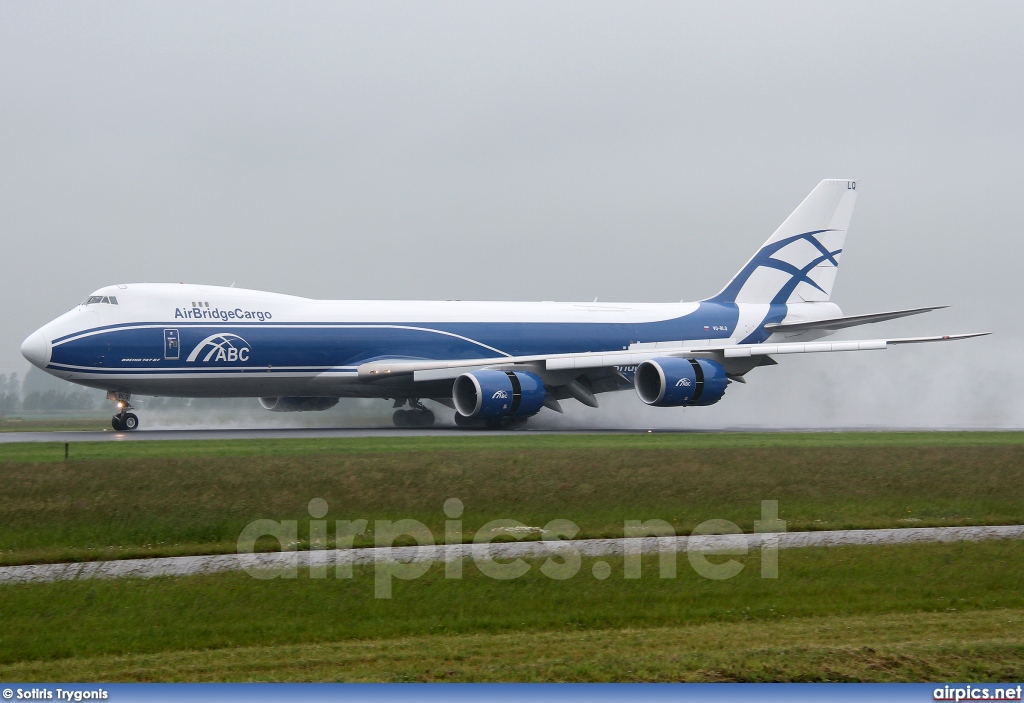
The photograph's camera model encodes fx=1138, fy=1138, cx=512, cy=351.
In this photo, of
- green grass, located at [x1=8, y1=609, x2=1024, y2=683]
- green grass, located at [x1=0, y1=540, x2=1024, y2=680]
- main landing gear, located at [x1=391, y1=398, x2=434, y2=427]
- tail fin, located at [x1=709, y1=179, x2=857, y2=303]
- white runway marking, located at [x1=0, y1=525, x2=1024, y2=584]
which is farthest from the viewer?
tail fin, located at [x1=709, y1=179, x2=857, y2=303]

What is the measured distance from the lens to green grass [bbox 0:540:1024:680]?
1207 centimetres

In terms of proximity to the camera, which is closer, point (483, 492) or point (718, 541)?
point (718, 541)

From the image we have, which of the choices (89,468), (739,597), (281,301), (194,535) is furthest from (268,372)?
(739,597)

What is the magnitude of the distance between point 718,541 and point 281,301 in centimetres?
2047

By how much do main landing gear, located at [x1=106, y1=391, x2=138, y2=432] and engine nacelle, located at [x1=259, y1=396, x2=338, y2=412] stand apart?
600 centimetres

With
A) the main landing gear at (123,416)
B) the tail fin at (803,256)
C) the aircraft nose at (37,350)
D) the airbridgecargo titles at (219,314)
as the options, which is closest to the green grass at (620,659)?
the aircraft nose at (37,350)

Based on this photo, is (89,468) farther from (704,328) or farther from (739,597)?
(704,328)

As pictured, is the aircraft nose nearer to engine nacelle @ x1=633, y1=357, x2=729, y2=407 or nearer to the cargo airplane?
the cargo airplane

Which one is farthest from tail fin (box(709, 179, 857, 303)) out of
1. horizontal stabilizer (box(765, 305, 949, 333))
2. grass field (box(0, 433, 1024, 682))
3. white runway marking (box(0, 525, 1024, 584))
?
white runway marking (box(0, 525, 1024, 584))

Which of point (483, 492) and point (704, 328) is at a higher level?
point (704, 328)

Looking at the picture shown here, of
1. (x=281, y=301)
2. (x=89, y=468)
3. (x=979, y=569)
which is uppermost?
(x=281, y=301)

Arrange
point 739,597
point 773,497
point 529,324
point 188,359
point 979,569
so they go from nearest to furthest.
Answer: point 739,597 → point 979,569 → point 773,497 → point 188,359 → point 529,324

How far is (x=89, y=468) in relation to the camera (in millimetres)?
20031

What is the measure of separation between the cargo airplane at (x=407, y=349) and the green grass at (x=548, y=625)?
700 inches
